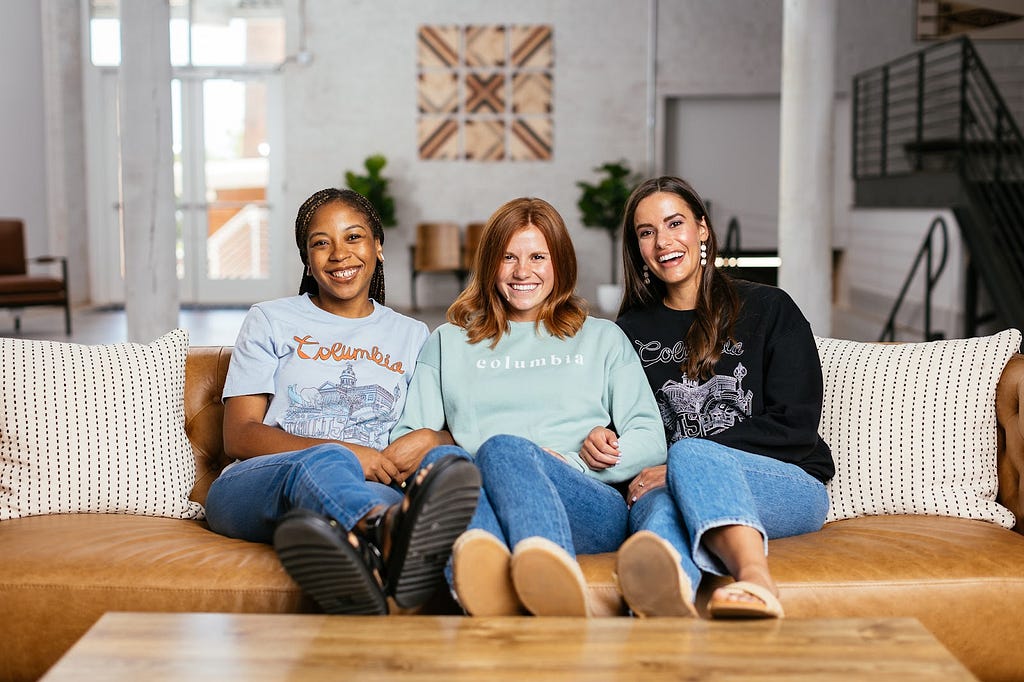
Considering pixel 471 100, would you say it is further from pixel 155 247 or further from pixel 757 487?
pixel 757 487

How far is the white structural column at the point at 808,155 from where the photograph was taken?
5.80 meters

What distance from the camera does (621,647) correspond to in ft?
5.43

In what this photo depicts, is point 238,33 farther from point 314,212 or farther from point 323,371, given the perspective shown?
point 323,371

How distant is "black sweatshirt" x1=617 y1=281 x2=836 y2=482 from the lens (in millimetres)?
2404

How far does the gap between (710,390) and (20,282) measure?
763 centimetres

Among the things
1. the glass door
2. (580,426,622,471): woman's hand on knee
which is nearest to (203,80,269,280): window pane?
the glass door

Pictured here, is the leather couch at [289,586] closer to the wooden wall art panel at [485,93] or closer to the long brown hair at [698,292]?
the long brown hair at [698,292]

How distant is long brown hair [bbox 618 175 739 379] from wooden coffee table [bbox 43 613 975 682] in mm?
844

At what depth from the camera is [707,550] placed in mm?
2098

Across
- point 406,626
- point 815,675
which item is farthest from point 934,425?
point 406,626

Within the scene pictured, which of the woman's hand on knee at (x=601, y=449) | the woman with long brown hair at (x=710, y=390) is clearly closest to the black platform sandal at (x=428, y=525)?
the woman with long brown hair at (x=710, y=390)

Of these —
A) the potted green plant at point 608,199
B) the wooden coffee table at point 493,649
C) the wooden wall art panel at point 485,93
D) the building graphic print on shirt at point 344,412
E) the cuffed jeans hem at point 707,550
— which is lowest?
the wooden coffee table at point 493,649

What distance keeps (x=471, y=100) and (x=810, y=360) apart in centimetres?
955

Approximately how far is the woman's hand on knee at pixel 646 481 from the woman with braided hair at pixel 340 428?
47 cm
